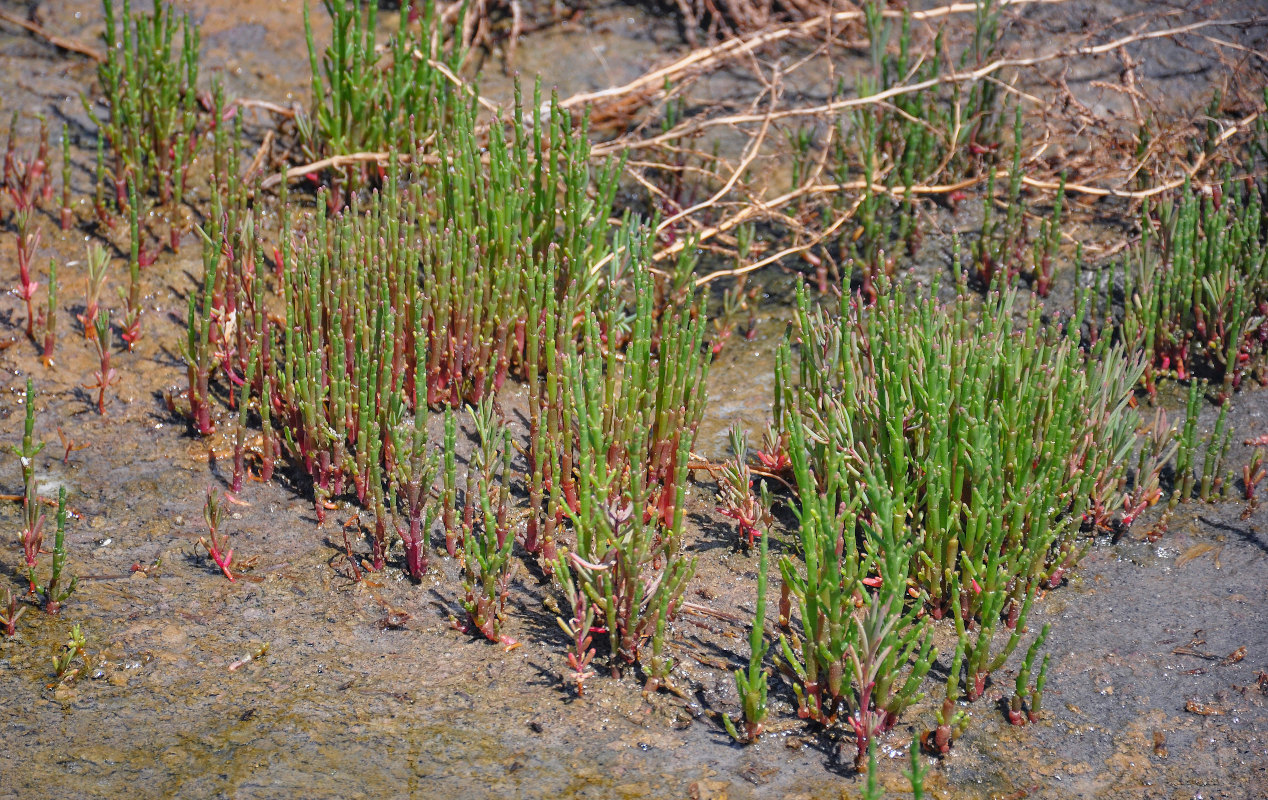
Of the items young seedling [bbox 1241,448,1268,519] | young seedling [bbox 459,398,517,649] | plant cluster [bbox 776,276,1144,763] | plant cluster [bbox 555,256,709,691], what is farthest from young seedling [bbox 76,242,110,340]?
young seedling [bbox 1241,448,1268,519]

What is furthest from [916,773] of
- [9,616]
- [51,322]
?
[51,322]

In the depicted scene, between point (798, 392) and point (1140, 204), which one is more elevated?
point (1140, 204)

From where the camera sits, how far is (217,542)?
3.06 meters

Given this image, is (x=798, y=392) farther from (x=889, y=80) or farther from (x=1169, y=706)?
(x=889, y=80)

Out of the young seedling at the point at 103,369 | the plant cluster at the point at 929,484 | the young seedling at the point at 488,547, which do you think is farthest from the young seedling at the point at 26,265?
the plant cluster at the point at 929,484

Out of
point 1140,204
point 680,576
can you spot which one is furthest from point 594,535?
point 1140,204

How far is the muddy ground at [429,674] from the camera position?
8.23ft

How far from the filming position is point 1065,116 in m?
5.14

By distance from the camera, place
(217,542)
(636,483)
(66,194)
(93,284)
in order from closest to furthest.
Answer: (636,483) → (217,542) → (93,284) → (66,194)

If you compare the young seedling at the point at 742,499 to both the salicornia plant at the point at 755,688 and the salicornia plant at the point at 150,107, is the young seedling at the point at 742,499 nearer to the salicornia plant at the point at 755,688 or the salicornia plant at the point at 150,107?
the salicornia plant at the point at 755,688

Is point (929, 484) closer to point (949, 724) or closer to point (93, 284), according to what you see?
point (949, 724)

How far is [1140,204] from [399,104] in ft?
10.3

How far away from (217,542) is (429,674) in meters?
0.73

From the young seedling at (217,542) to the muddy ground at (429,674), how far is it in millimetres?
45
